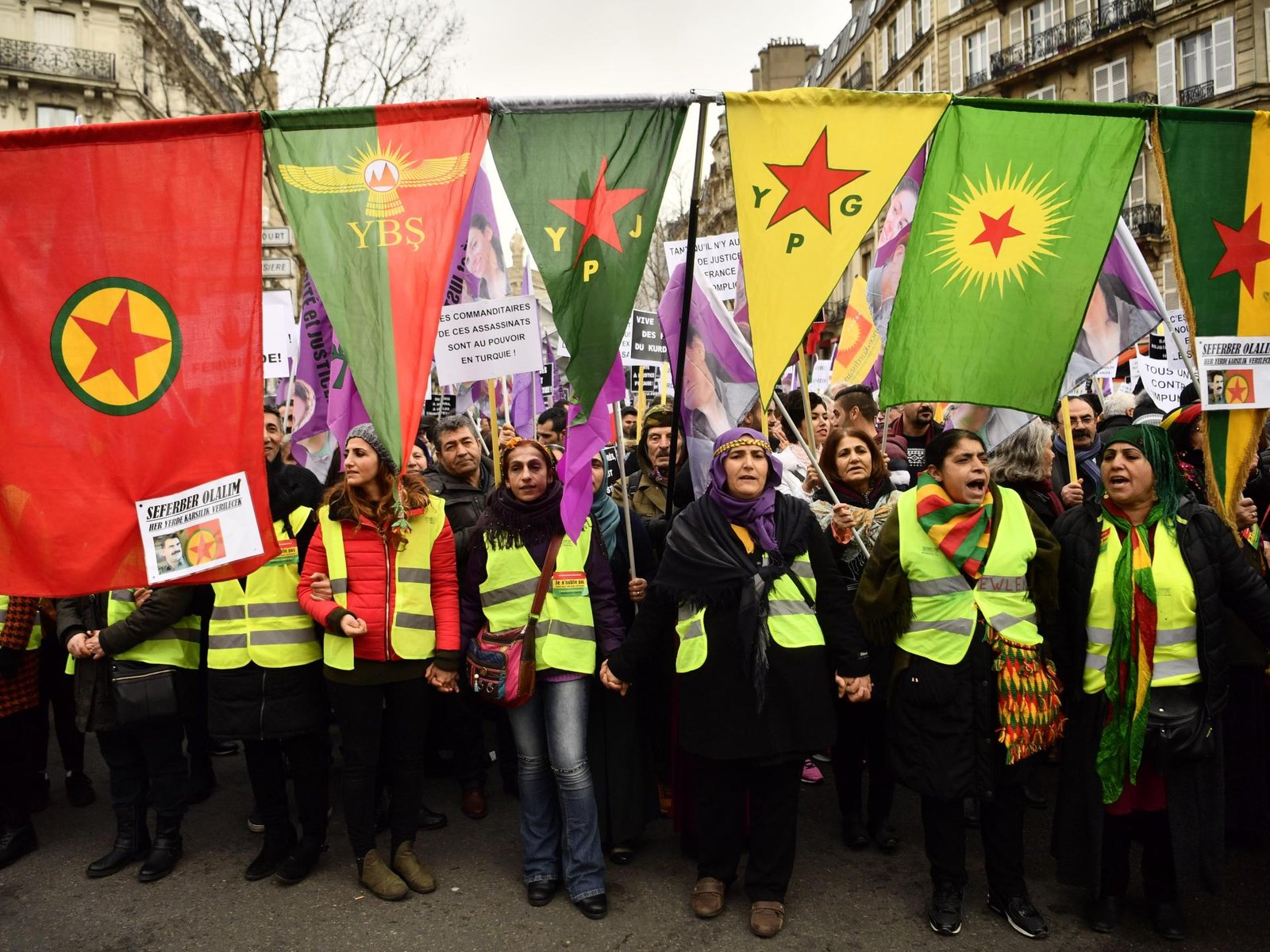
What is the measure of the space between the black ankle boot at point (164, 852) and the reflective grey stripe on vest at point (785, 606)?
2957 mm

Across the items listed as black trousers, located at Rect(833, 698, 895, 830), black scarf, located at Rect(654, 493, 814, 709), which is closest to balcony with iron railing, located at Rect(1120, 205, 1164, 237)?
black trousers, located at Rect(833, 698, 895, 830)

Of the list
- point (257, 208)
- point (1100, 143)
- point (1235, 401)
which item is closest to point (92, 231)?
point (257, 208)

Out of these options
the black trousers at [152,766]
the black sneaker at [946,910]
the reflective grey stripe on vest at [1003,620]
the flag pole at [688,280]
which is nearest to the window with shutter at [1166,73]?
the flag pole at [688,280]

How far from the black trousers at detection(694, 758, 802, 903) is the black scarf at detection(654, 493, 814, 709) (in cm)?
36

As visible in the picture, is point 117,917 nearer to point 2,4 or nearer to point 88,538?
point 88,538

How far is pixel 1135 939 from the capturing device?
3748 mm

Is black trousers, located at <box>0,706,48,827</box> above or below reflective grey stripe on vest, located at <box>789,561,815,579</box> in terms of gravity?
below

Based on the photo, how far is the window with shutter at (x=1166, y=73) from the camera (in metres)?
27.8

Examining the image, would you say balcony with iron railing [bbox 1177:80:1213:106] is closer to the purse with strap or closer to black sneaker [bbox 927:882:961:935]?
black sneaker [bbox 927:882:961:935]

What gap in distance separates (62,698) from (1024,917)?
4.94 m

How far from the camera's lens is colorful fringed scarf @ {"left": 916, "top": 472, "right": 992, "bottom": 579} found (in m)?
3.83

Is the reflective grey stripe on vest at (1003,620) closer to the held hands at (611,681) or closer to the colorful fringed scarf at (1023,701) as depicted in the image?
the colorful fringed scarf at (1023,701)

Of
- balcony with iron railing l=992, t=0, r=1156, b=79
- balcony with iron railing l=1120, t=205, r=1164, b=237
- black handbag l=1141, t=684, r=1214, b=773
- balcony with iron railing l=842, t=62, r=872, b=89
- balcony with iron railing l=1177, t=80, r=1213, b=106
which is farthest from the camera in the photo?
balcony with iron railing l=842, t=62, r=872, b=89

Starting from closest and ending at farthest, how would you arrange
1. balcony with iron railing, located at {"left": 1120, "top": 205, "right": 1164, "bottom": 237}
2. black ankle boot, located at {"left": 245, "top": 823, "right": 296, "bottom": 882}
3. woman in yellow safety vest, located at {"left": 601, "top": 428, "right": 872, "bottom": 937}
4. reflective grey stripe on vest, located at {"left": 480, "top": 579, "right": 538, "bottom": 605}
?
woman in yellow safety vest, located at {"left": 601, "top": 428, "right": 872, "bottom": 937} → reflective grey stripe on vest, located at {"left": 480, "top": 579, "right": 538, "bottom": 605} → black ankle boot, located at {"left": 245, "top": 823, "right": 296, "bottom": 882} → balcony with iron railing, located at {"left": 1120, "top": 205, "right": 1164, "bottom": 237}
